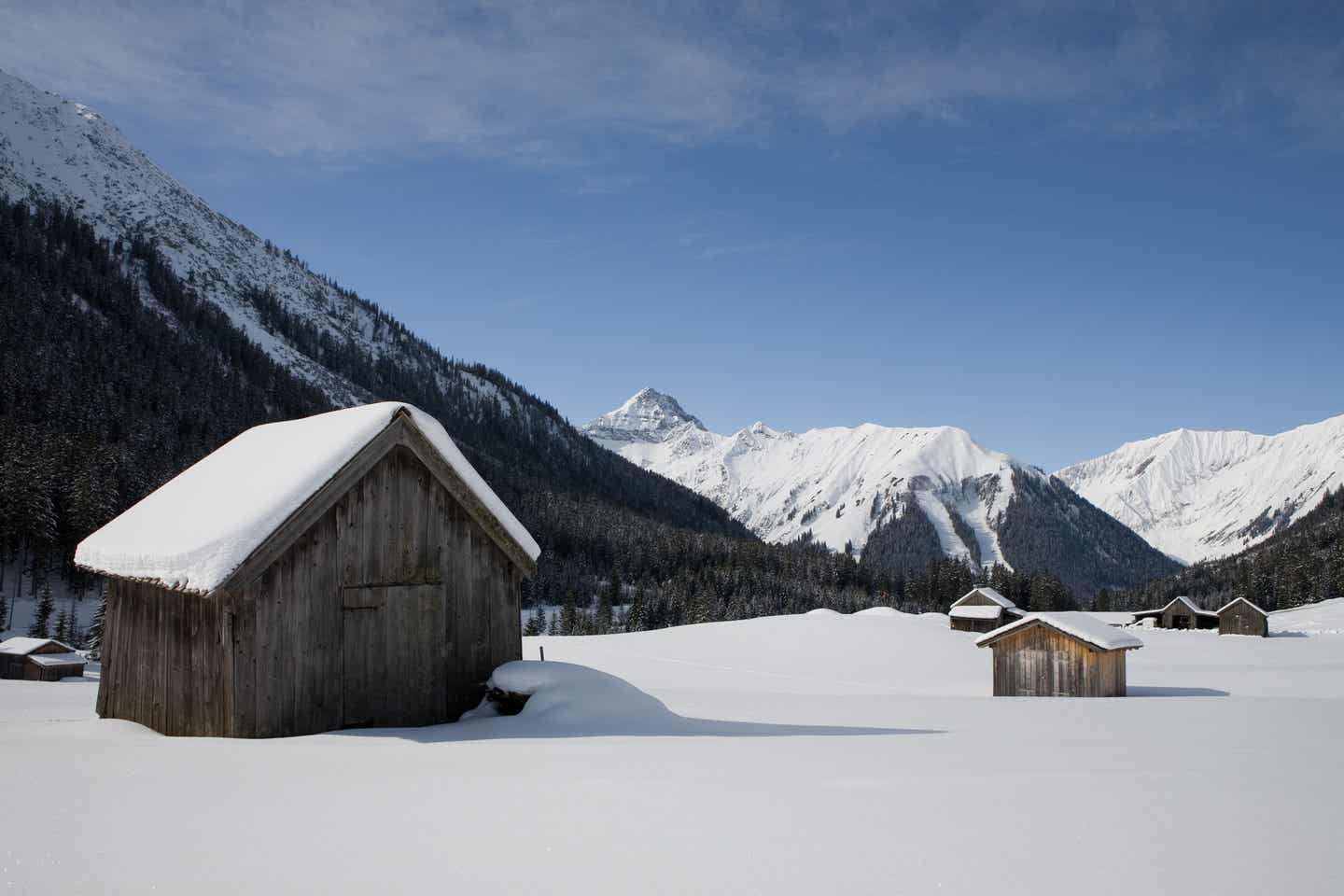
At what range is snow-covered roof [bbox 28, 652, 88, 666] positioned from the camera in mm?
45031

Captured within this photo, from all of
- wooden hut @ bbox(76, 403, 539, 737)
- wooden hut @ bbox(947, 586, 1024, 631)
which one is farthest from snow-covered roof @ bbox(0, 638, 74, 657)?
wooden hut @ bbox(947, 586, 1024, 631)

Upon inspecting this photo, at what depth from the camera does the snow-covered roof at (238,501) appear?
1063 centimetres

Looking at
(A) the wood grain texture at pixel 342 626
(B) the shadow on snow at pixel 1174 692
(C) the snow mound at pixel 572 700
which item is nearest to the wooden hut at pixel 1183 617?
(B) the shadow on snow at pixel 1174 692

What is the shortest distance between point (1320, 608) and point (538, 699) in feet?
401

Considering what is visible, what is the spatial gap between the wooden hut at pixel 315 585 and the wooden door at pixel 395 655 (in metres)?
0.02

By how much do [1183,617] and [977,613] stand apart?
95.7 feet

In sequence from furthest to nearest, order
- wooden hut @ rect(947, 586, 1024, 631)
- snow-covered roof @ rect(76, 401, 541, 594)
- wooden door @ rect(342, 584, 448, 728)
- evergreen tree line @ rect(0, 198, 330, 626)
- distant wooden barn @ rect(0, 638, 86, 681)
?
1. evergreen tree line @ rect(0, 198, 330, 626)
2. wooden hut @ rect(947, 586, 1024, 631)
3. distant wooden barn @ rect(0, 638, 86, 681)
4. wooden door @ rect(342, 584, 448, 728)
5. snow-covered roof @ rect(76, 401, 541, 594)

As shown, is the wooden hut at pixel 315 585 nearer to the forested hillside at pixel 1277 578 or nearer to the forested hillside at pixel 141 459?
the forested hillside at pixel 141 459

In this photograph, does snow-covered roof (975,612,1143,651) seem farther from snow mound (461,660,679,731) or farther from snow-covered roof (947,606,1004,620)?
snow-covered roof (947,606,1004,620)

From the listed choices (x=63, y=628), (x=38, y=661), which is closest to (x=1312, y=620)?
(x=38, y=661)

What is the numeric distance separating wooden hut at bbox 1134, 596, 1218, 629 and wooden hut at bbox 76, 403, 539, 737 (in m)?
94.0

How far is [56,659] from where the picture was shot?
151ft

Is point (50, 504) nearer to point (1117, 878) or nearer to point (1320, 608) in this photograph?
point (1117, 878)

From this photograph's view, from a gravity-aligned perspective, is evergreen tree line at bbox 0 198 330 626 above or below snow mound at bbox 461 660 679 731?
above
